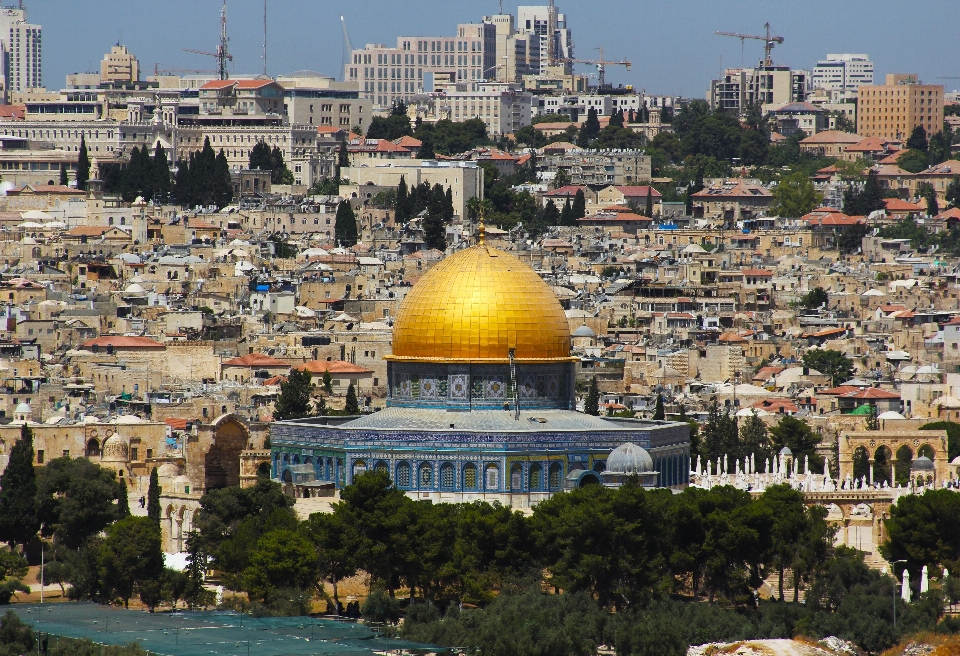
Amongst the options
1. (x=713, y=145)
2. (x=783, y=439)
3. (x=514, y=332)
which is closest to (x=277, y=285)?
(x=783, y=439)

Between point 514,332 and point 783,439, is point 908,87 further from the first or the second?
point 514,332

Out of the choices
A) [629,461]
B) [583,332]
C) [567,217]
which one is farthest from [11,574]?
[567,217]

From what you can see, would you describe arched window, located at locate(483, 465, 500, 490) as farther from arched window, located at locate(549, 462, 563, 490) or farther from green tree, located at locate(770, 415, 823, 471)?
green tree, located at locate(770, 415, 823, 471)

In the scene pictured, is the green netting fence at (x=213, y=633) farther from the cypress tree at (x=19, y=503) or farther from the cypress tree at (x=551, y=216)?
the cypress tree at (x=551, y=216)

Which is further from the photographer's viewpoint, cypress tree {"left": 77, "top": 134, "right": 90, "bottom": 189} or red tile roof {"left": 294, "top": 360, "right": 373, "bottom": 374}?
cypress tree {"left": 77, "top": 134, "right": 90, "bottom": 189}

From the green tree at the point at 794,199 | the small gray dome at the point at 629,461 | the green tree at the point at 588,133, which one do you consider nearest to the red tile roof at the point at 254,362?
the small gray dome at the point at 629,461

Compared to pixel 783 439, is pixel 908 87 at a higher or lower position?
higher

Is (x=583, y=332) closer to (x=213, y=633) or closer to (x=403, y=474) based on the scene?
(x=403, y=474)

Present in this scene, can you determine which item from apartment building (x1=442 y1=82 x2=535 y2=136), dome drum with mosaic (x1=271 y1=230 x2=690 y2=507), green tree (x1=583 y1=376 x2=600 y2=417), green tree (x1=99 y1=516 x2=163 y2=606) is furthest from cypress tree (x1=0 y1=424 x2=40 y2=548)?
apartment building (x1=442 y1=82 x2=535 y2=136)
